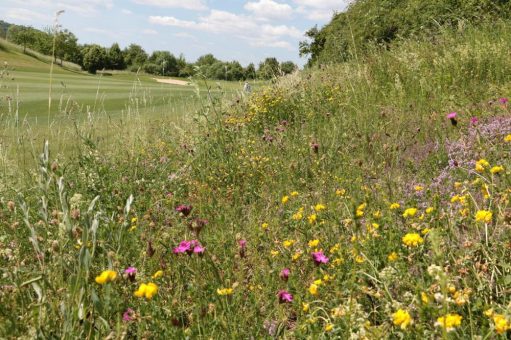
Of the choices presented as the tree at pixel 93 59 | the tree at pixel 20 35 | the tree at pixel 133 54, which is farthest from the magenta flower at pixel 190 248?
the tree at pixel 20 35

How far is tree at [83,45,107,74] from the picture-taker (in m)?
58.2

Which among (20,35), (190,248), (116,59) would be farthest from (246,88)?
(20,35)

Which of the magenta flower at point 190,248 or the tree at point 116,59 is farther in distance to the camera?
the tree at point 116,59

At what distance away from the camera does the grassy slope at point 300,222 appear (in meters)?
1.67

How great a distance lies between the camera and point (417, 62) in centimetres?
572

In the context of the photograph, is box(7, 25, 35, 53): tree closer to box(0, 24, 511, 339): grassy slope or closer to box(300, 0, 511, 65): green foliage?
box(300, 0, 511, 65): green foliage

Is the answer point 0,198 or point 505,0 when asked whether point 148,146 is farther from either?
point 505,0

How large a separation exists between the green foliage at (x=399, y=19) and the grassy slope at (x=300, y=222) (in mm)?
1116

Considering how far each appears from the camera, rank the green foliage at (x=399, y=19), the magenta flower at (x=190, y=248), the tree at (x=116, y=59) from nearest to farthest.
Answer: the magenta flower at (x=190, y=248) → the green foliage at (x=399, y=19) → the tree at (x=116, y=59)

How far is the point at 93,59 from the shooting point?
58.5 m

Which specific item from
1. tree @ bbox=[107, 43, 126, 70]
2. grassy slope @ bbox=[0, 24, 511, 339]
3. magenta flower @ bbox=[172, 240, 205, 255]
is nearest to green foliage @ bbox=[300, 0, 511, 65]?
grassy slope @ bbox=[0, 24, 511, 339]

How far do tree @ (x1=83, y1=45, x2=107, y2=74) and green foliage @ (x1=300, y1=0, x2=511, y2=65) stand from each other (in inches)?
2023

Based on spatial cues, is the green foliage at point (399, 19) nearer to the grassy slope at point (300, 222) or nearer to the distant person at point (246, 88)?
the grassy slope at point (300, 222)

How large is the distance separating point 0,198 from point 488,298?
294 centimetres
